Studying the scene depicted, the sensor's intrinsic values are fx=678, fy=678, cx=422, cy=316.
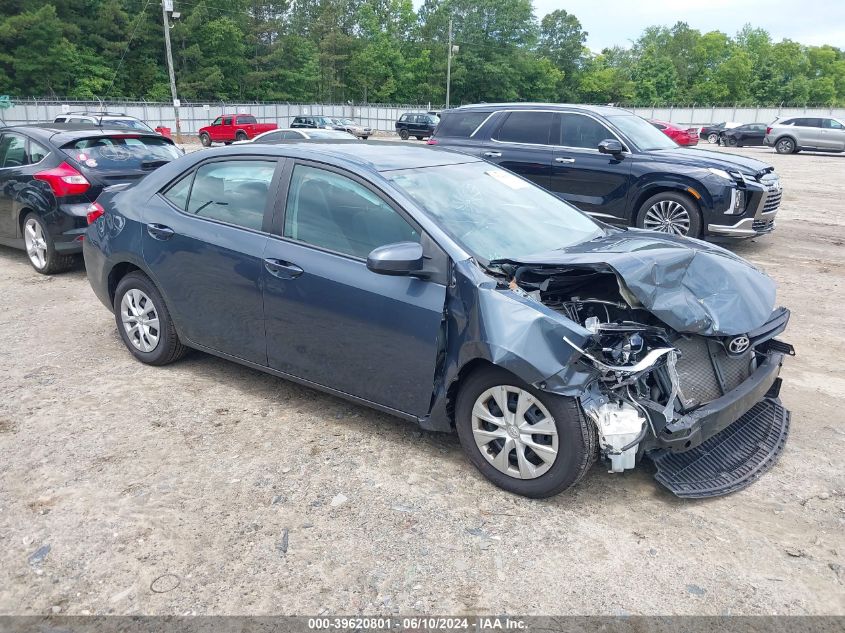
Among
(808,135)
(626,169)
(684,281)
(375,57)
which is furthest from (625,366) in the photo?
(375,57)

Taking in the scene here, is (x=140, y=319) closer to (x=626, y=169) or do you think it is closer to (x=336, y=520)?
(x=336, y=520)

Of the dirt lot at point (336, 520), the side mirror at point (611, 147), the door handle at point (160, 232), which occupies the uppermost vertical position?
the side mirror at point (611, 147)

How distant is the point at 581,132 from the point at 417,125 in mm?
31754

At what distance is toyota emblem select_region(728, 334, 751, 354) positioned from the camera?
3.53m

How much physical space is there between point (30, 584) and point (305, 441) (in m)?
1.56

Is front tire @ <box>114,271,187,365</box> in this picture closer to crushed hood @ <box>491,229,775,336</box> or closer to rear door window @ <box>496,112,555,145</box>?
crushed hood @ <box>491,229,775,336</box>

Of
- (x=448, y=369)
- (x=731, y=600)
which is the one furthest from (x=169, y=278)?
(x=731, y=600)

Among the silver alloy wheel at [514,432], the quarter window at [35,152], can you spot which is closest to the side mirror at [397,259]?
the silver alloy wheel at [514,432]

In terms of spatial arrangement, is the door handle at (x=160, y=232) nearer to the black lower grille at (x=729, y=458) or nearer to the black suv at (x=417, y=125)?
the black lower grille at (x=729, y=458)

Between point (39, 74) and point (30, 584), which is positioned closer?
point (30, 584)

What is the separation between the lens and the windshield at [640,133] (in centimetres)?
912

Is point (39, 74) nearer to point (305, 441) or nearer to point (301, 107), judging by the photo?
point (301, 107)

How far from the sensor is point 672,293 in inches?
136

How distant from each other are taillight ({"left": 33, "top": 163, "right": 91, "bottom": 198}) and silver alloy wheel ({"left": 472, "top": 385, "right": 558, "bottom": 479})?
236 inches
